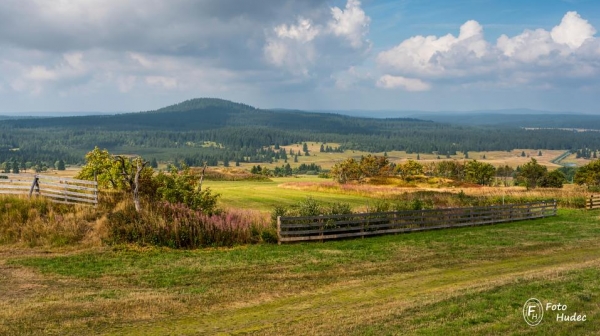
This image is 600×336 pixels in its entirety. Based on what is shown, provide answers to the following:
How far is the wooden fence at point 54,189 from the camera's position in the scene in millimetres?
21844

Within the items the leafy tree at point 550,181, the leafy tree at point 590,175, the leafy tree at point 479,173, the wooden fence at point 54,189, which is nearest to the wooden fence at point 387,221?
the wooden fence at point 54,189

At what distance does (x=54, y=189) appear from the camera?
23500mm

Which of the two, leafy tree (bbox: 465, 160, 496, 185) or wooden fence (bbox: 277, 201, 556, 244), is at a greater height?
wooden fence (bbox: 277, 201, 556, 244)

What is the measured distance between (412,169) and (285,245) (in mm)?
67398

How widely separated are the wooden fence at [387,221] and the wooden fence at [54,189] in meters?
→ 8.71

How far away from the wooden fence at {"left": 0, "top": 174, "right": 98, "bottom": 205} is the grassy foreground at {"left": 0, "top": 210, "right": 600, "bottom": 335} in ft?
15.5

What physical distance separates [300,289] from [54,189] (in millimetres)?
15512

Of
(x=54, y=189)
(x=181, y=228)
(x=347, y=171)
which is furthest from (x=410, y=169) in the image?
(x=181, y=228)

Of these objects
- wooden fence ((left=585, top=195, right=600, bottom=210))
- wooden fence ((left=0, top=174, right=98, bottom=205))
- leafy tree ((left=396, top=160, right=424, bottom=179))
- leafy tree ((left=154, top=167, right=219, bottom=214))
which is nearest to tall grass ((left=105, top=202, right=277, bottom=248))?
leafy tree ((left=154, top=167, right=219, bottom=214))

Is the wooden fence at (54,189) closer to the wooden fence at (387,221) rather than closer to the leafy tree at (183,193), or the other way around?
the leafy tree at (183,193)

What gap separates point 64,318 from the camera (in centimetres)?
1071

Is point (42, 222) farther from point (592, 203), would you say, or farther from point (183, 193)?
point (592, 203)

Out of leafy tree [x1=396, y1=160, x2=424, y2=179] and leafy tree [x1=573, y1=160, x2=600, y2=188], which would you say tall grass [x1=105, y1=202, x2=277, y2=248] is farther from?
leafy tree [x1=573, y1=160, x2=600, y2=188]

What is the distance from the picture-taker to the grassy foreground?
33.9 ft
